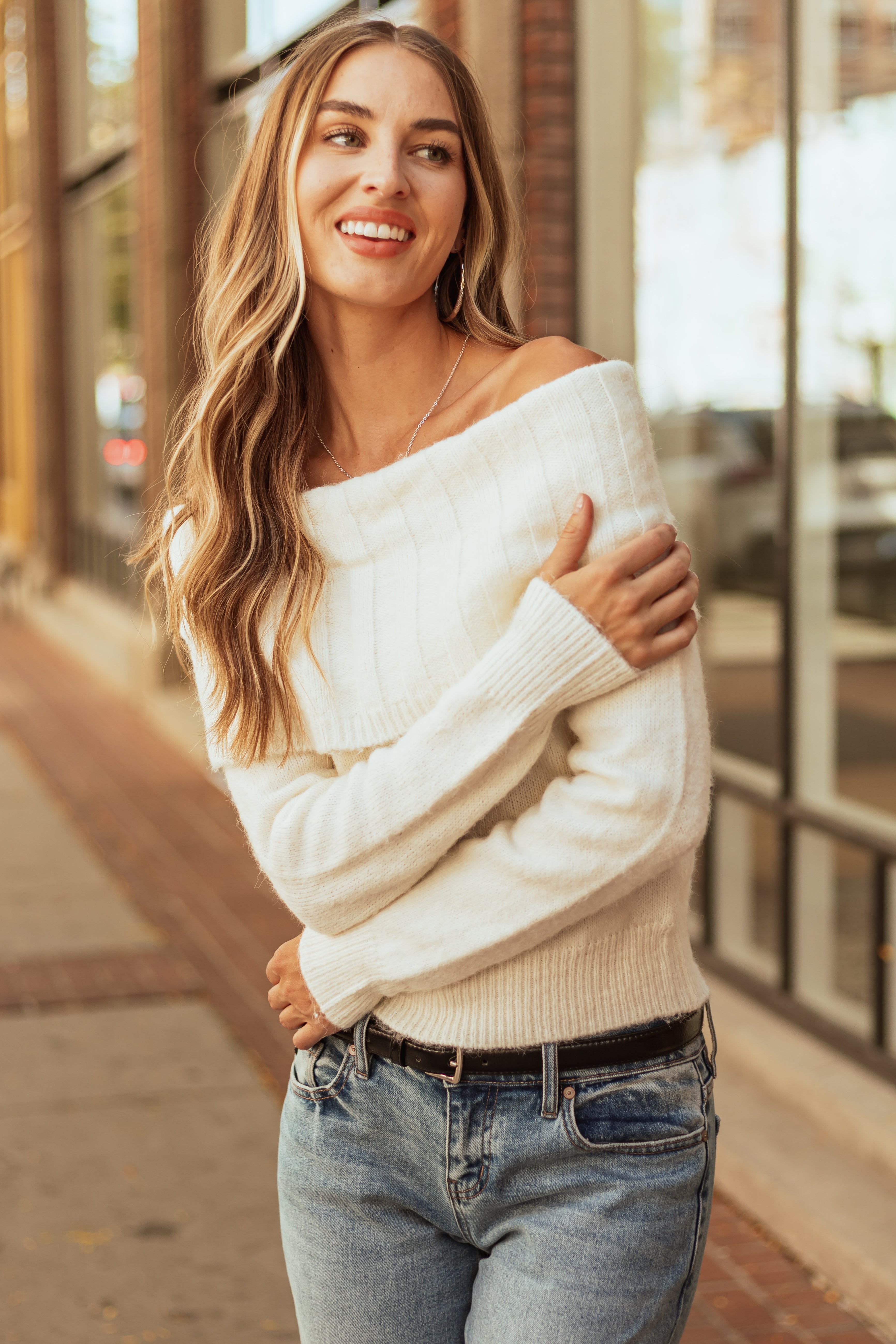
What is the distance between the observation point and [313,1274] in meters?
1.80

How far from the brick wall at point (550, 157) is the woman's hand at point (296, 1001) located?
3.98 m

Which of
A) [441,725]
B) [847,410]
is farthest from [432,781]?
[847,410]

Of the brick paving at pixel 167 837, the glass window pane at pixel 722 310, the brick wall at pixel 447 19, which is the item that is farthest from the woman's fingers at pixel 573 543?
the brick wall at pixel 447 19

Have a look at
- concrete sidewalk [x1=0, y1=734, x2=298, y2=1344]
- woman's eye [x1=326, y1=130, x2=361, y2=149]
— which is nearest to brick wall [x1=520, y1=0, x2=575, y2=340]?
concrete sidewalk [x1=0, y1=734, x2=298, y2=1344]

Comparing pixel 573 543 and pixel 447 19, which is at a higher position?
pixel 447 19

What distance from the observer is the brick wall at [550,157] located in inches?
222

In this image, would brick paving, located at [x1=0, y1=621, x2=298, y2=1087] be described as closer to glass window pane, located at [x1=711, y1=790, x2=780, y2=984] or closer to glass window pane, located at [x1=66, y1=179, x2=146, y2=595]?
glass window pane, located at [x1=711, y1=790, x2=780, y2=984]

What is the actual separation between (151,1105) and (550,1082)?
3.16m

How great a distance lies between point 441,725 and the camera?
67.1 inches

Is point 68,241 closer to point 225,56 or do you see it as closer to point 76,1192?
point 225,56

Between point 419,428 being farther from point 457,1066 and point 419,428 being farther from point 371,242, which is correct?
point 457,1066

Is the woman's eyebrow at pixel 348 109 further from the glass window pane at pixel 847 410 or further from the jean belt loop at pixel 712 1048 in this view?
the glass window pane at pixel 847 410

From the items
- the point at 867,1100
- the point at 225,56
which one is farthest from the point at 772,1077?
the point at 225,56

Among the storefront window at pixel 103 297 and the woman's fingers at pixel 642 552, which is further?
the storefront window at pixel 103 297
